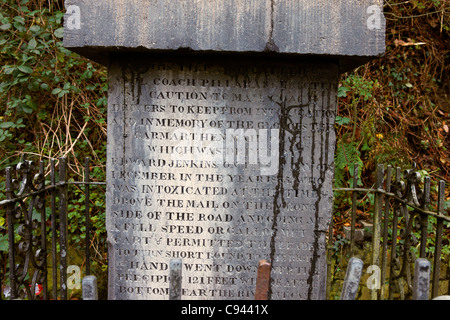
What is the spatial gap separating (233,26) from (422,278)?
1.72 meters

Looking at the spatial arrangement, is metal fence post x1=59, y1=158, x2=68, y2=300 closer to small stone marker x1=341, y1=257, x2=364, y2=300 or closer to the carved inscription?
the carved inscription

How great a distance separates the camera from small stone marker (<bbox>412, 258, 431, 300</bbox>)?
116 centimetres

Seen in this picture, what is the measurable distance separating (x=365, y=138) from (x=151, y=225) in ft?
10.6

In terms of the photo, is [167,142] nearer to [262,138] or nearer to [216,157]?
[216,157]

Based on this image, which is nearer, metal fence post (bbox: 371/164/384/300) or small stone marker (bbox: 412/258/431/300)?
small stone marker (bbox: 412/258/431/300)

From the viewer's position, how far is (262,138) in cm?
268

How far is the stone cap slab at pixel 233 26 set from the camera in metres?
2.29

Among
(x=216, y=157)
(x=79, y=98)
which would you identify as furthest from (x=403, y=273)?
(x=79, y=98)

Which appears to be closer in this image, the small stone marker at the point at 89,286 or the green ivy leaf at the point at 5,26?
the small stone marker at the point at 89,286

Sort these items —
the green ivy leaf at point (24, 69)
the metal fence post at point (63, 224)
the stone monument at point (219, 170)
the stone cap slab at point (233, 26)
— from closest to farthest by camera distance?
the stone cap slab at point (233, 26), the stone monument at point (219, 170), the metal fence post at point (63, 224), the green ivy leaf at point (24, 69)

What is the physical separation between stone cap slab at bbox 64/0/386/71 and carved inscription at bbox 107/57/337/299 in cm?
34

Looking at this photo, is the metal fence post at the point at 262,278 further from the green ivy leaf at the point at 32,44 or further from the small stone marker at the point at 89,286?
the green ivy leaf at the point at 32,44

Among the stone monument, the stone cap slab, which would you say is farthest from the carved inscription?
the stone cap slab

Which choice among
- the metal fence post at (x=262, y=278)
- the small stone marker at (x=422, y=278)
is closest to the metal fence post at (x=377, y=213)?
the small stone marker at (x=422, y=278)
